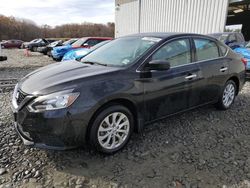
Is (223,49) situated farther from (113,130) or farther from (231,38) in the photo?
(231,38)

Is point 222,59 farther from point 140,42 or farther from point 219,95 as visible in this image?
point 140,42

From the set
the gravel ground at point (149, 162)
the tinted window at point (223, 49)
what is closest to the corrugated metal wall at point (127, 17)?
the tinted window at point (223, 49)

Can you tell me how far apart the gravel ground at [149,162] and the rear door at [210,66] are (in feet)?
2.17

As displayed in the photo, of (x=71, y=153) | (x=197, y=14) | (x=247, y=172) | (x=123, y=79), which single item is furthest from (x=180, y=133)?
(x=197, y=14)

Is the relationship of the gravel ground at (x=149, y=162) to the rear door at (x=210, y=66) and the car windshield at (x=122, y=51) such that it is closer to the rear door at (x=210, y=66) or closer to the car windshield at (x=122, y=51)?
the rear door at (x=210, y=66)

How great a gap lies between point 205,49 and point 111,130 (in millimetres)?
2317

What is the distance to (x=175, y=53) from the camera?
3.59 meters

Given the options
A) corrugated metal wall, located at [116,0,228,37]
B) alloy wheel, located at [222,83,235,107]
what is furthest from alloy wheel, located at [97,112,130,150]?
corrugated metal wall, located at [116,0,228,37]

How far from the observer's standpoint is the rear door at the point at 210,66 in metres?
3.93

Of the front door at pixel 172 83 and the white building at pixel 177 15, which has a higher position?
the white building at pixel 177 15

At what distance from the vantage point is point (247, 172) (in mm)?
2736

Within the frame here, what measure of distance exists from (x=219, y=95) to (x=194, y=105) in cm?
78

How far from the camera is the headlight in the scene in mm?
2525

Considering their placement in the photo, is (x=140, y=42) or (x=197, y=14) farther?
(x=197, y=14)
